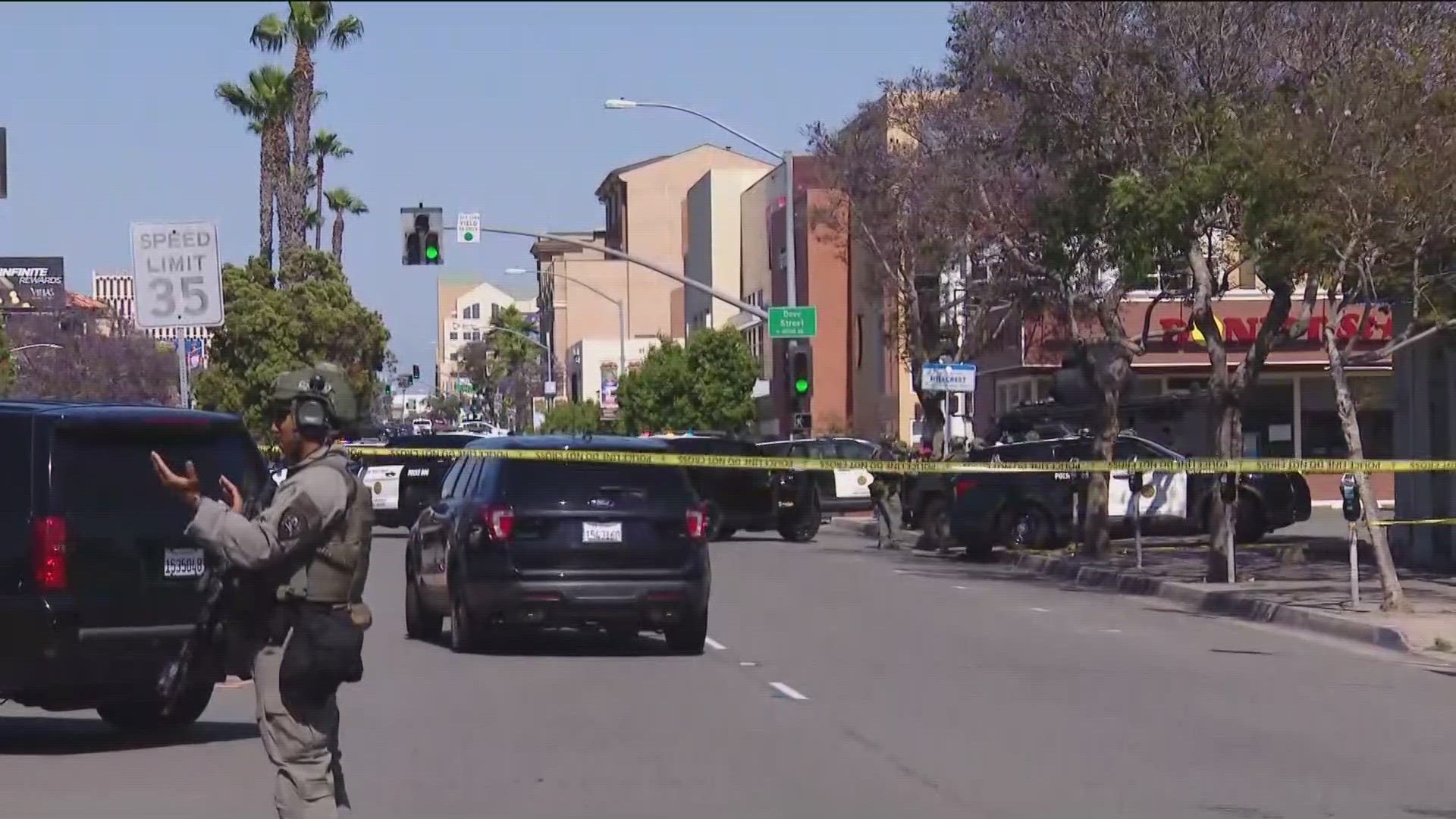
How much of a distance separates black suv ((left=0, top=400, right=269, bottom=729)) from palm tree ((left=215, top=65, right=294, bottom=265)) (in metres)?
Result: 42.9

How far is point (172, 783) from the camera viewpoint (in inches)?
418

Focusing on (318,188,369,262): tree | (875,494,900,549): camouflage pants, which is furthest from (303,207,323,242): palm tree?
(875,494,900,549): camouflage pants

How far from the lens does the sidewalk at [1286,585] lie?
18797 millimetres

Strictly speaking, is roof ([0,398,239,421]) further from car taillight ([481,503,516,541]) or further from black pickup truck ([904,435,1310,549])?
black pickup truck ([904,435,1310,549])

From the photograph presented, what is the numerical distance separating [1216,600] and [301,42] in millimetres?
36260

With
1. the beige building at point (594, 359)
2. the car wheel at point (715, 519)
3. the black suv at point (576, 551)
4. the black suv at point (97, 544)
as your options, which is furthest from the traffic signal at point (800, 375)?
the beige building at point (594, 359)

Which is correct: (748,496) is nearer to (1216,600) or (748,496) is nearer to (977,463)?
(977,463)

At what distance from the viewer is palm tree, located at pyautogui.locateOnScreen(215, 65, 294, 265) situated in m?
53.1

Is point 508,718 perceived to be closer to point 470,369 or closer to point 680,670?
point 680,670

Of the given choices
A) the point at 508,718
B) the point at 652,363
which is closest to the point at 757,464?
the point at 508,718

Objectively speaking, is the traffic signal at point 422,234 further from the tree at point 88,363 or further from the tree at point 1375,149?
the tree at point 1375,149

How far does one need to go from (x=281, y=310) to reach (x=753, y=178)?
1381 inches

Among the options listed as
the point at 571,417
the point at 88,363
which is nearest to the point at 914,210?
the point at 88,363

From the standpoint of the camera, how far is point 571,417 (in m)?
89.9
